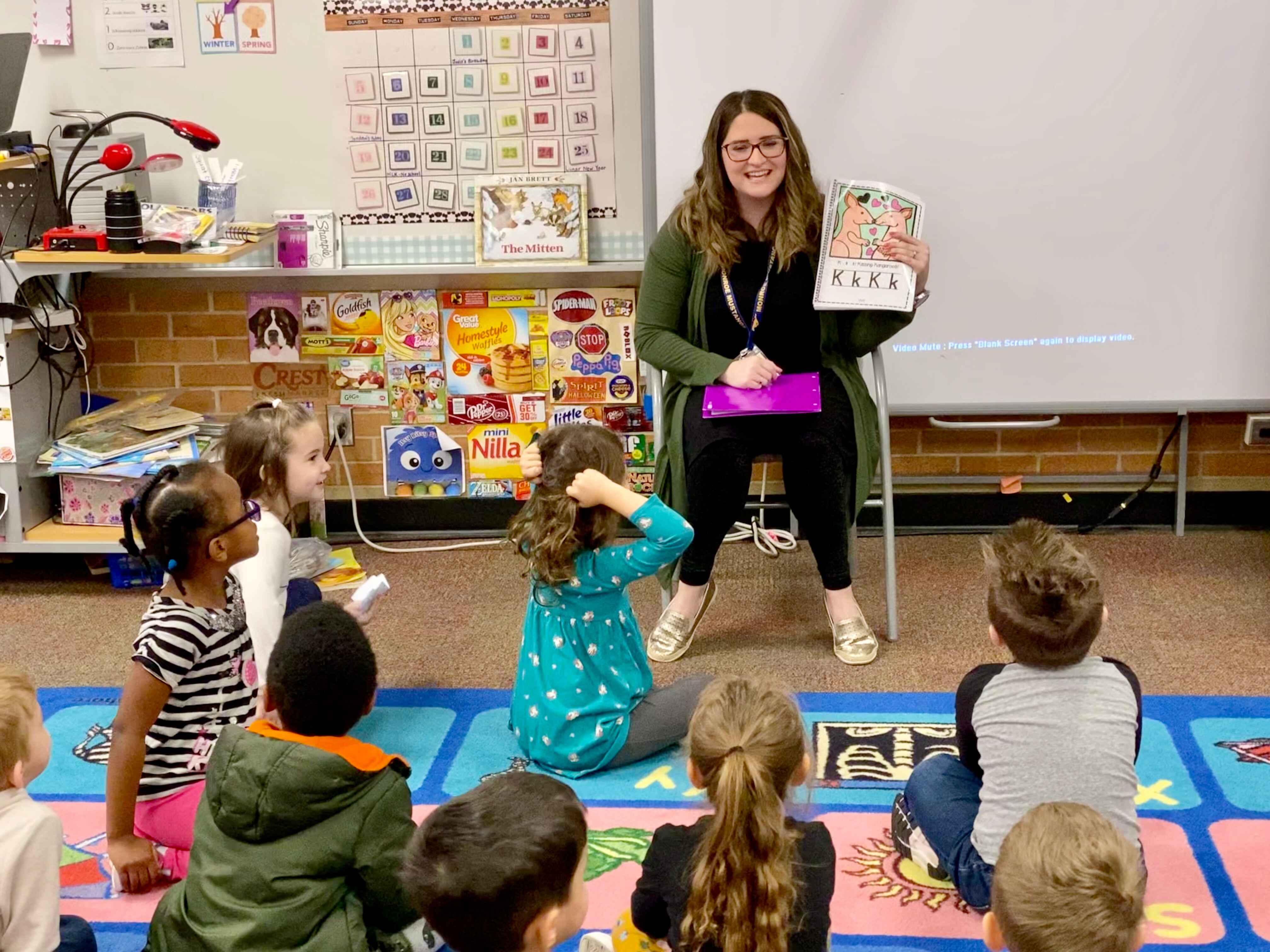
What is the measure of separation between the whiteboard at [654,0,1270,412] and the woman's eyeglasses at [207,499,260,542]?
140cm

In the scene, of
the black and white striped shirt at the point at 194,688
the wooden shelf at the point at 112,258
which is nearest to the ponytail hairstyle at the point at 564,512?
the black and white striped shirt at the point at 194,688

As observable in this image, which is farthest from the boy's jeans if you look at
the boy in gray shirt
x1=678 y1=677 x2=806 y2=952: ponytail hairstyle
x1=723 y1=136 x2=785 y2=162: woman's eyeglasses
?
x1=723 y1=136 x2=785 y2=162: woman's eyeglasses

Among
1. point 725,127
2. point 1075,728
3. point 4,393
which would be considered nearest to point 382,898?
point 1075,728

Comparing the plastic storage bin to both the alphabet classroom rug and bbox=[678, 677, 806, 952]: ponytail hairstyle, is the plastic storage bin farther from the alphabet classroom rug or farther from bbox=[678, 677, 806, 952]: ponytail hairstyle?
bbox=[678, 677, 806, 952]: ponytail hairstyle

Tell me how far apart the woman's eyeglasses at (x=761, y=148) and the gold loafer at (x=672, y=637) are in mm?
913

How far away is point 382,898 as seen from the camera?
1.71 meters

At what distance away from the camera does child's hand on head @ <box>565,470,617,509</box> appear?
7.81 ft

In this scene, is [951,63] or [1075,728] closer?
[1075,728]

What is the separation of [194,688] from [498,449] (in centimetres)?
171

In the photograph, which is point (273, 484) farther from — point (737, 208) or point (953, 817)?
point (953, 817)

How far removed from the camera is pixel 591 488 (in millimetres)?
2385

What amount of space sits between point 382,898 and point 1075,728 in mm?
911

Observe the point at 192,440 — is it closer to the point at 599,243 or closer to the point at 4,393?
the point at 4,393

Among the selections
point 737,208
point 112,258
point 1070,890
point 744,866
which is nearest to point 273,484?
point 112,258
